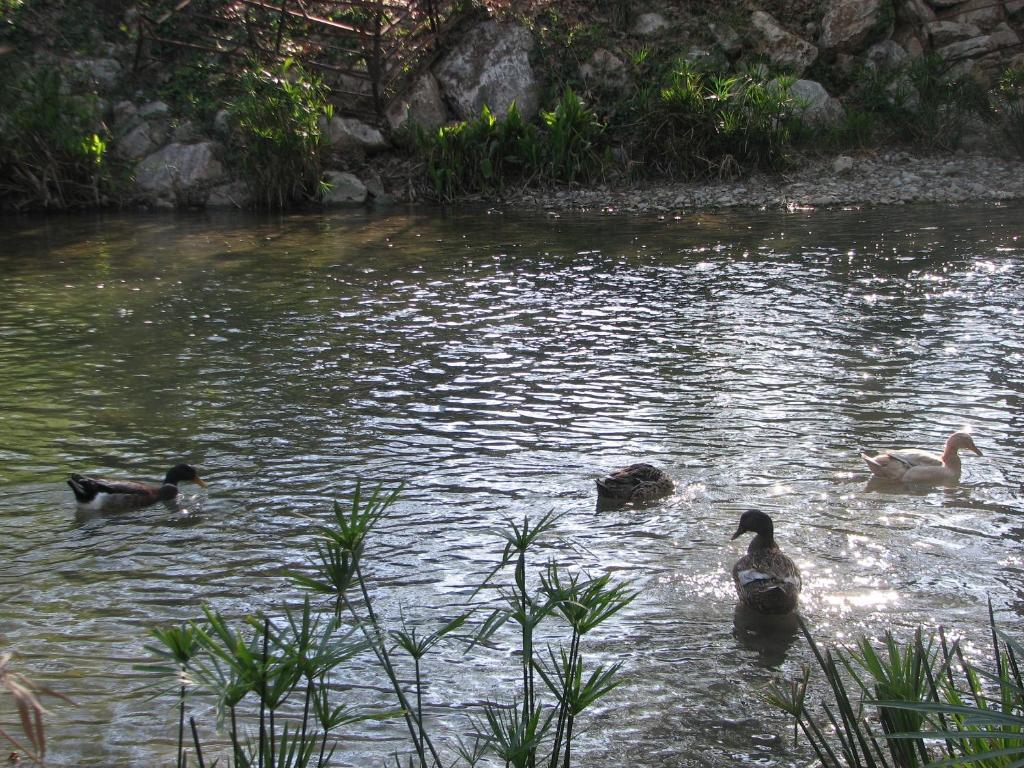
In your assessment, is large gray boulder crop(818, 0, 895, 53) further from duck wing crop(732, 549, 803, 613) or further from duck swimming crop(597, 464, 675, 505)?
duck wing crop(732, 549, 803, 613)

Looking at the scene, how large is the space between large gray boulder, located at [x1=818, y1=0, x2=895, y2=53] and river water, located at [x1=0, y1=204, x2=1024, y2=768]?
844 centimetres

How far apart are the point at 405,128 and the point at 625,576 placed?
16.6 metres

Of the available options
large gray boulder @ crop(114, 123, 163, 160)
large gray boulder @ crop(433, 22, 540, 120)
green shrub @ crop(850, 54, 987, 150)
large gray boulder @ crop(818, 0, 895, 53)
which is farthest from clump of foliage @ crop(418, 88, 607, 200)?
large gray boulder @ crop(818, 0, 895, 53)

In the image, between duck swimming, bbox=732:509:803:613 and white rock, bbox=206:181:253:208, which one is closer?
duck swimming, bbox=732:509:803:613

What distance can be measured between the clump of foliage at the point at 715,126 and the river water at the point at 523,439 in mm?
4671

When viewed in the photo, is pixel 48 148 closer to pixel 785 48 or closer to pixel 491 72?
pixel 491 72

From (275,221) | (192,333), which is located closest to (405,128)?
(275,221)

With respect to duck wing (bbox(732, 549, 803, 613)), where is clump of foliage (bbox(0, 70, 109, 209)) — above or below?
above

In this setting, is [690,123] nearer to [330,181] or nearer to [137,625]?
[330,181]

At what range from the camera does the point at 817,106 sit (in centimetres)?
2109

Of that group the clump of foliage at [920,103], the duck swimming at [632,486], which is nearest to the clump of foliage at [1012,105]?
the clump of foliage at [920,103]

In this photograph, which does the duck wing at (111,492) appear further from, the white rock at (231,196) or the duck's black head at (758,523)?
the white rock at (231,196)

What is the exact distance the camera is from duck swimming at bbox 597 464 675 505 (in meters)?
6.68

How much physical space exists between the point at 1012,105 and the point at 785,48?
15.7 feet
